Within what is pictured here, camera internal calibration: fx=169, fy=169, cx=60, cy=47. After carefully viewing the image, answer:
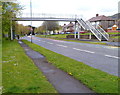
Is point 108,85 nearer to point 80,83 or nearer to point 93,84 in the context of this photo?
point 93,84

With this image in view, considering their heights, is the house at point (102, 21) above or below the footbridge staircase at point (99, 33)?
above

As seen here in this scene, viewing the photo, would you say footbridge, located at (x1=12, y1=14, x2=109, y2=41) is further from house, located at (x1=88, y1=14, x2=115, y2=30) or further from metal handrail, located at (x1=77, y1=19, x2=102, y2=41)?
house, located at (x1=88, y1=14, x2=115, y2=30)

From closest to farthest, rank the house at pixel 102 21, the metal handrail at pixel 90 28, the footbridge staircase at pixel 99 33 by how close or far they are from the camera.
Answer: the footbridge staircase at pixel 99 33 < the metal handrail at pixel 90 28 < the house at pixel 102 21

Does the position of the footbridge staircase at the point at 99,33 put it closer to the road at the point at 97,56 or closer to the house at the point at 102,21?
the road at the point at 97,56

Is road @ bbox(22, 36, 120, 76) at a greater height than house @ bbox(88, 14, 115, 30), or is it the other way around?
house @ bbox(88, 14, 115, 30)

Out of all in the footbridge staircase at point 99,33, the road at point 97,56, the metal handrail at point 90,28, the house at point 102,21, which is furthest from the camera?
the house at point 102,21

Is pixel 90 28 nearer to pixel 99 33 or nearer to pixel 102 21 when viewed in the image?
pixel 99 33

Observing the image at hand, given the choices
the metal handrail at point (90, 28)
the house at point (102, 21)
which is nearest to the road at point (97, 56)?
the metal handrail at point (90, 28)

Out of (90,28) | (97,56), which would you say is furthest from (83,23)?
(97,56)

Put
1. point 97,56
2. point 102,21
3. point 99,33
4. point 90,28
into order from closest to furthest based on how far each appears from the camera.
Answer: point 97,56
point 99,33
point 90,28
point 102,21

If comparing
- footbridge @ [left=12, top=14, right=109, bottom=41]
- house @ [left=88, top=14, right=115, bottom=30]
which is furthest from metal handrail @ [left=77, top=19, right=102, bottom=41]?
house @ [left=88, top=14, right=115, bottom=30]

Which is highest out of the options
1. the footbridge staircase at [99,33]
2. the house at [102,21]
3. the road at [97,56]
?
the house at [102,21]

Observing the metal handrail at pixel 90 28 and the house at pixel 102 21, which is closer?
the metal handrail at pixel 90 28

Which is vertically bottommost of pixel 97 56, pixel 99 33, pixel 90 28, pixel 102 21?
pixel 97 56
